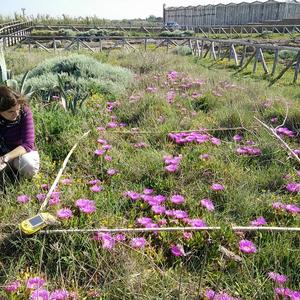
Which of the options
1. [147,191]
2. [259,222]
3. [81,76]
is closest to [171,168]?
[147,191]

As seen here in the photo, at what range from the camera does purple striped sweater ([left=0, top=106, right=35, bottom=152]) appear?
327 cm

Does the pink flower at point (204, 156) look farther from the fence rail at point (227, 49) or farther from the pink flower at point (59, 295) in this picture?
the fence rail at point (227, 49)

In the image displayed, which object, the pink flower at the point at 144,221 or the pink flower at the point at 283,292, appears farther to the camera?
the pink flower at the point at 144,221

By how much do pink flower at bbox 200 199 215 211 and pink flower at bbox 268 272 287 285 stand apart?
74 cm

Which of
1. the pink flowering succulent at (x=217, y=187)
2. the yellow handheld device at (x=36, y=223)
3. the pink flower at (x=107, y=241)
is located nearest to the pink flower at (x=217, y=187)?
the pink flowering succulent at (x=217, y=187)

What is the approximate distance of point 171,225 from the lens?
2607mm

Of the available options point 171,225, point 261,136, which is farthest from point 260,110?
point 171,225

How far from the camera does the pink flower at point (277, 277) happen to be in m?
2.04

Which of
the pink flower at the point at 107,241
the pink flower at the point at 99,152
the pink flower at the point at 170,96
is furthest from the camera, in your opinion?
the pink flower at the point at 170,96

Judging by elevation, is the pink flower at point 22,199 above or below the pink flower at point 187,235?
above

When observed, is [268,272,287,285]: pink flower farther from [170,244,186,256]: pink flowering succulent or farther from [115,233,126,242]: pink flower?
[115,233,126,242]: pink flower

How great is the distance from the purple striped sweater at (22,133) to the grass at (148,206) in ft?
1.02

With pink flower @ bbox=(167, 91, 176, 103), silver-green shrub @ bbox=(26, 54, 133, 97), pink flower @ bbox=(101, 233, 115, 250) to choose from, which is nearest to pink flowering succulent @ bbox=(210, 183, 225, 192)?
pink flower @ bbox=(101, 233, 115, 250)

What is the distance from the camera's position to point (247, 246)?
7.63ft
